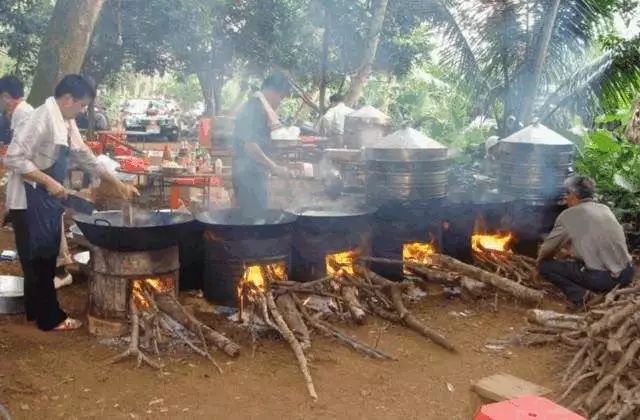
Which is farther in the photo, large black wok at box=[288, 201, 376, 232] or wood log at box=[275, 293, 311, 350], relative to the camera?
large black wok at box=[288, 201, 376, 232]

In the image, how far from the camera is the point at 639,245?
8.97 m

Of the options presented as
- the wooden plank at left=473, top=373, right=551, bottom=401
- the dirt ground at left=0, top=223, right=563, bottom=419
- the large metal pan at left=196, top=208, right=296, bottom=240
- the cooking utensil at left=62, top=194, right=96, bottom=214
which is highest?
the cooking utensil at left=62, top=194, right=96, bottom=214

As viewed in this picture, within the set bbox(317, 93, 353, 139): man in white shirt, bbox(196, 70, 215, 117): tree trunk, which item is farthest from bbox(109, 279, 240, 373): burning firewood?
bbox(196, 70, 215, 117): tree trunk

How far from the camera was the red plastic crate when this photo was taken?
6.67 feet

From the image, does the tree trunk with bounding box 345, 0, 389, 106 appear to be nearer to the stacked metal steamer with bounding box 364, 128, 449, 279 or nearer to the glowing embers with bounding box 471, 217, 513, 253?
the glowing embers with bounding box 471, 217, 513, 253

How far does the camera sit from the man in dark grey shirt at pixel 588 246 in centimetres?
632

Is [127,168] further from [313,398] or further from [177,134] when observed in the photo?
[177,134]

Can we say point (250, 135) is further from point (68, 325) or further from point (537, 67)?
point (537, 67)

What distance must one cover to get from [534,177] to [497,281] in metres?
2.26

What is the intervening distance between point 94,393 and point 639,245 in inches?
304

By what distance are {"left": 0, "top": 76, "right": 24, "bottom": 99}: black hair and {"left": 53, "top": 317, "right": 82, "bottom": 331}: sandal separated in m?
2.73

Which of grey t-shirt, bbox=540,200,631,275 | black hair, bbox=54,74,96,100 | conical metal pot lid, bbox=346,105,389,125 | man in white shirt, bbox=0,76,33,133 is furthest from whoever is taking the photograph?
conical metal pot lid, bbox=346,105,389,125

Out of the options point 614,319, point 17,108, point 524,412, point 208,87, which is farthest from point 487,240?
point 208,87

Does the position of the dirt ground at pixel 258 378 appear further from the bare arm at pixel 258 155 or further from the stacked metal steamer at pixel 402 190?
the bare arm at pixel 258 155
